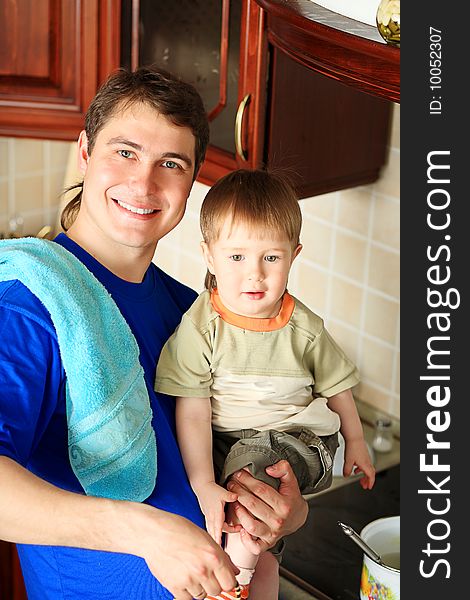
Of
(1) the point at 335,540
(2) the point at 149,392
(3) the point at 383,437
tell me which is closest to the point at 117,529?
(2) the point at 149,392

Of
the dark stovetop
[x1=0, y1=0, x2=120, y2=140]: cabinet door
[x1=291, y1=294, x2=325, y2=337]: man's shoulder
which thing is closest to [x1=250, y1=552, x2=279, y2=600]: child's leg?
the dark stovetop

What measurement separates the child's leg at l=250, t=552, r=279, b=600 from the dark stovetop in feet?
0.74

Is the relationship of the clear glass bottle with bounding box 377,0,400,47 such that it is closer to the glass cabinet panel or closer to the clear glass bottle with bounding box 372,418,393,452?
the glass cabinet panel

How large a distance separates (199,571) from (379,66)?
0.57 meters

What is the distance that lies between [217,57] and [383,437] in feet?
2.77

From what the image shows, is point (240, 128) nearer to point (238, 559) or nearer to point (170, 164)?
point (170, 164)

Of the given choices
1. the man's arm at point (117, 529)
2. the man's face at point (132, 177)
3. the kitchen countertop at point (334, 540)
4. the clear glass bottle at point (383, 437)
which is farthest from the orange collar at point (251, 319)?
the clear glass bottle at point (383, 437)

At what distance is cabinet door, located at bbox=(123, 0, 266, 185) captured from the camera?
186 centimetres

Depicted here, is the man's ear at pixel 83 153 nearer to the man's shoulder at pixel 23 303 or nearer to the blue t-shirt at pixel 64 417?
the blue t-shirt at pixel 64 417

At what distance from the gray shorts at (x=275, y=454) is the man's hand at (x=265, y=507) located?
13 millimetres

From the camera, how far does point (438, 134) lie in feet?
3.34

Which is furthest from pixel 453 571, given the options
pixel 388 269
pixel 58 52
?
pixel 58 52

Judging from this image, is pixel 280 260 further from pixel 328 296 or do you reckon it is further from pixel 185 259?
pixel 185 259

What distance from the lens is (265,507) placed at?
4.19 ft
